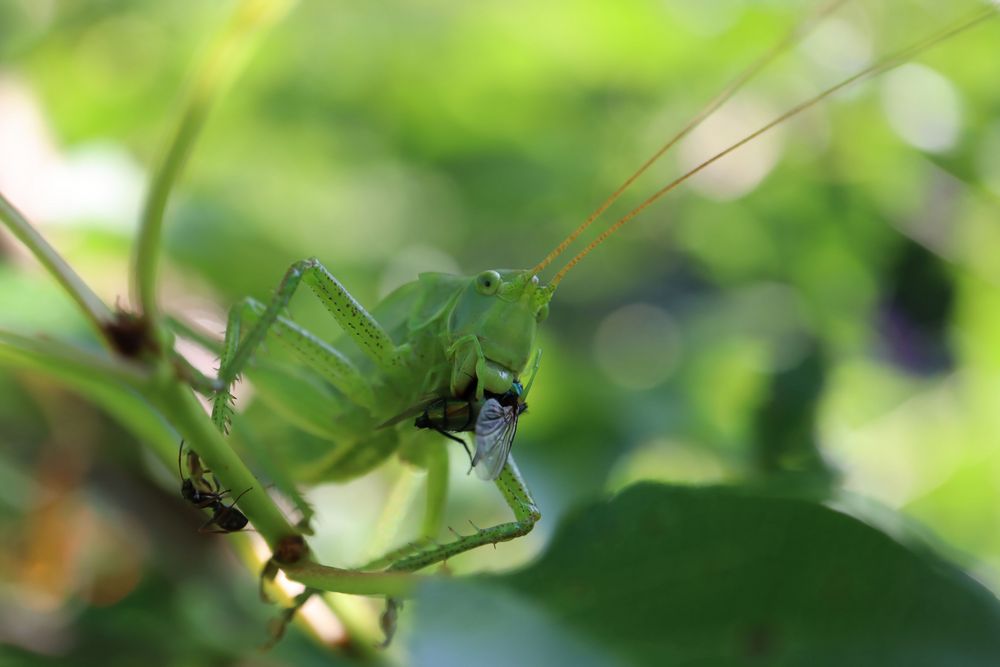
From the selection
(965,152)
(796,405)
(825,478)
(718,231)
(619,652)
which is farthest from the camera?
(718,231)

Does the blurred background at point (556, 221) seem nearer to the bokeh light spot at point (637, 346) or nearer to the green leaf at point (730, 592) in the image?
the bokeh light spot at point (637, 346)

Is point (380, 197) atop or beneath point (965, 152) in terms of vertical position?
beneath

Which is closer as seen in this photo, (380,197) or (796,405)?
(796,405)

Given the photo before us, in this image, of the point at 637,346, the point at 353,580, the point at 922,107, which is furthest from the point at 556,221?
the point at 353,580

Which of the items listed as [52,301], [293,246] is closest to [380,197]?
[293,246]

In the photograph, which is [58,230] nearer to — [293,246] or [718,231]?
[293,246]

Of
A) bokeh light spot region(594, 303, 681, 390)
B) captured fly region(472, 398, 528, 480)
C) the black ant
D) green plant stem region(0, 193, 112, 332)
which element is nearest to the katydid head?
captured fly region(472, 398, 528, 480)
